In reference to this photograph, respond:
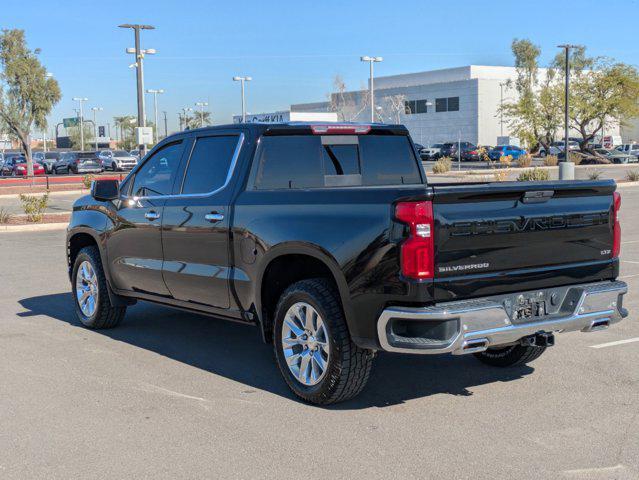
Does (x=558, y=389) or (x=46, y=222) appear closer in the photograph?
(x=558, y=389)

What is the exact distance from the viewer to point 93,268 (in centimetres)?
812

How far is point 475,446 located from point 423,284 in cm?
99

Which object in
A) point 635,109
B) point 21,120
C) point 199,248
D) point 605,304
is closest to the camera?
point 605,304

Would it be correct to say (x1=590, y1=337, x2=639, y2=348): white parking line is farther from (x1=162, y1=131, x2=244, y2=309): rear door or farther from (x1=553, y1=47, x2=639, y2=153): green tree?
(x1=553, y1=47, x2=639, y2=153): green tree

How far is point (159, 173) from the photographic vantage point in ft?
24.1

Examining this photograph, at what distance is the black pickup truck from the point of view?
16.4 ft

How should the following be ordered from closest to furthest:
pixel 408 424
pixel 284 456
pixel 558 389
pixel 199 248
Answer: pixel 284 456 → pixel 408 424 → pixel 558 389 → pixel 199 248

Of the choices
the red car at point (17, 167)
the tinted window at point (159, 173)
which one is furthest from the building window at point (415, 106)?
the tinted window at point (159, 173)

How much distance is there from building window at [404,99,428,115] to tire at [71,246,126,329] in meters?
88.1

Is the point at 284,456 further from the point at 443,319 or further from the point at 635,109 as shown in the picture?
the point at 635,109

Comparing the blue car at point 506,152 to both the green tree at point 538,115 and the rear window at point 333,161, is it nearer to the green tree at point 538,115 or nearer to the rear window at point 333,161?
the green tree at point 538,115

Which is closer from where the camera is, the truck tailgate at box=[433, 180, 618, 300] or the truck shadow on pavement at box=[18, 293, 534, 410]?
the truck tailgate at box=[433, 180, 618, 300]

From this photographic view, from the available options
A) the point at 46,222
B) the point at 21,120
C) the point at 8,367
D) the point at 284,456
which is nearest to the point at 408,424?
the point at 284,456

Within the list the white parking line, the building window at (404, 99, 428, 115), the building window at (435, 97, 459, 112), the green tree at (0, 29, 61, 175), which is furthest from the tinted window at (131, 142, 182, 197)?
the building window at (404, 99, 428, 115)
